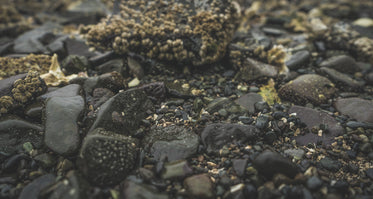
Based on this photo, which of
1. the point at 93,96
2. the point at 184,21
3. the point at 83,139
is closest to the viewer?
the point at 83,139

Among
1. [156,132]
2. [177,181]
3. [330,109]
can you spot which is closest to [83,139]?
[156,132]

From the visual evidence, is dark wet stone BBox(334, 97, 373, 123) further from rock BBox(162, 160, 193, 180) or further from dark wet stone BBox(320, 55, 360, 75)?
rock BBox(162, 160, 193, 180)

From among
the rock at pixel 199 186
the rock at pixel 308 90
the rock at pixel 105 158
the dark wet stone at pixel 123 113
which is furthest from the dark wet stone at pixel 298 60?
the rock at pixel 105 158

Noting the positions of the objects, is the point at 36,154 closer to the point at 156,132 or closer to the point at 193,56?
the point at 156,132

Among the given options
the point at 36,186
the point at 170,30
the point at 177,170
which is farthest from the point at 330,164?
the point at 36,186

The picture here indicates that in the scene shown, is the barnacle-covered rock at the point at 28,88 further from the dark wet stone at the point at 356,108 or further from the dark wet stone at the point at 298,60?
the dark wet stone at the point at 356,108

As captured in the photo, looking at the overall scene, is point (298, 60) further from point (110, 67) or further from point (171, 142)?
point (110, 67)

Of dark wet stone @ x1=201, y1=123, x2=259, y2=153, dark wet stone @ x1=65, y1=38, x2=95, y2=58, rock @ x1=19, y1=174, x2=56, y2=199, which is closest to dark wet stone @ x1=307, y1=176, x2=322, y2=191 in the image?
dark wet stone @ x1=201, y1=123, x2=259, y2=153
